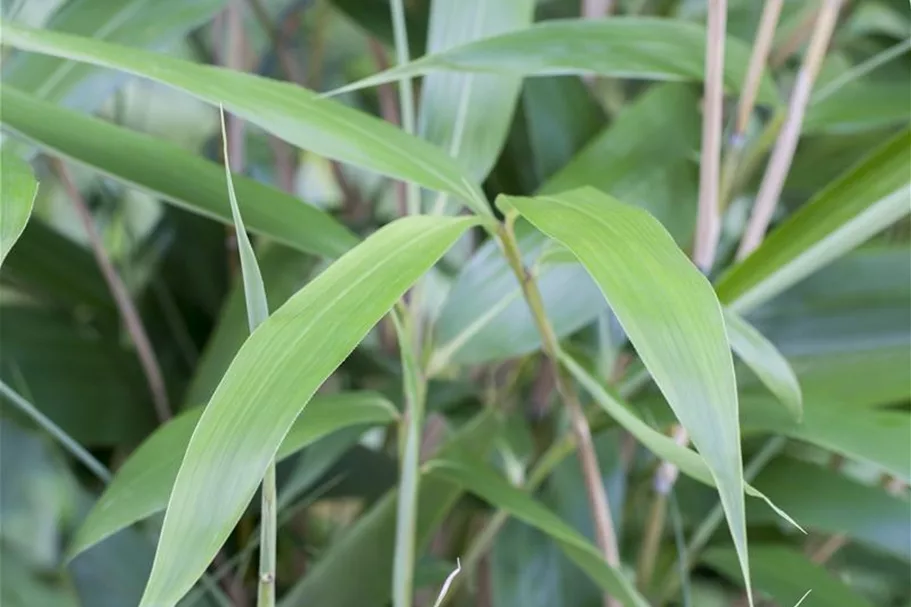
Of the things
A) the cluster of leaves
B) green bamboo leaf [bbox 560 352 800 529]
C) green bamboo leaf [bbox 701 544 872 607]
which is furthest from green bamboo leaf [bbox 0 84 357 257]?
green bamboo leaf [bbox 701 544 872 607]

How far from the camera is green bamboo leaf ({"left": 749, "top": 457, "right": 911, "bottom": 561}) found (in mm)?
A: 338

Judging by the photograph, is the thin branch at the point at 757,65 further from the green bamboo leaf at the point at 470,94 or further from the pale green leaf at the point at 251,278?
the pale green leaf at the point at 251,278

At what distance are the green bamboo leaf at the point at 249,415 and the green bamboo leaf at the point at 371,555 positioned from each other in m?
0.17

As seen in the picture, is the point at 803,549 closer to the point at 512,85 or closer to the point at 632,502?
the point at 632,502

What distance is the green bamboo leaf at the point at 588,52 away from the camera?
284mm

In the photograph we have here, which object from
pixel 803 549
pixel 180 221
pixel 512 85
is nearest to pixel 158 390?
pixel 180 221

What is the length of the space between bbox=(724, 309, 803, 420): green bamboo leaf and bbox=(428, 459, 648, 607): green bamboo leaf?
76 millimetres

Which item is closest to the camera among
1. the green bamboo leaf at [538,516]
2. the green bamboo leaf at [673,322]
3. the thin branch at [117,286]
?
the green bamboo leaf at [673,322]

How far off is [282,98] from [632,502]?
0.33 meters

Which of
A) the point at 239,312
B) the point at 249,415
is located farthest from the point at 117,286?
the point at 249,415

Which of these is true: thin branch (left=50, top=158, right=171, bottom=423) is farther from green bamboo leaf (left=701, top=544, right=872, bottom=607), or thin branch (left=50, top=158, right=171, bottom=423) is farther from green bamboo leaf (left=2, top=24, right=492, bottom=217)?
green bamboo leaf (left=701, top=544, right=872, bottom=607)

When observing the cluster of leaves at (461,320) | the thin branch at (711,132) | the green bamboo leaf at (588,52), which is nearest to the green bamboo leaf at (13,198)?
the cluster of leaves at (461,320)

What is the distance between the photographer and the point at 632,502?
48 cm

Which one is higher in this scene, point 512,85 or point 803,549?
point 512,85
